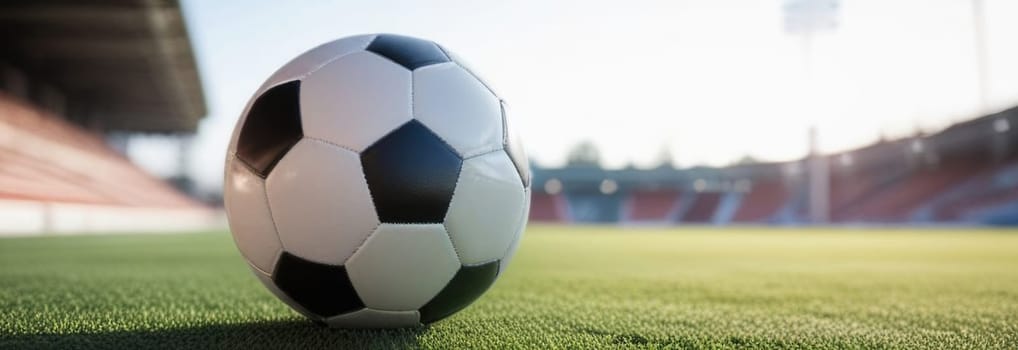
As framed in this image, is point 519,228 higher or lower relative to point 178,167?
higher

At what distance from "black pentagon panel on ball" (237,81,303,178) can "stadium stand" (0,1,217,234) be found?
12218 millimetres

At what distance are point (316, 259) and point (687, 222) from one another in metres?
44.7

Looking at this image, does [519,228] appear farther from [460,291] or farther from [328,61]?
[328,61]

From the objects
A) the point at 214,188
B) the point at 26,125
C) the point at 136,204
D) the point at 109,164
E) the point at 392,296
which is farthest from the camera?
the point at 214,188

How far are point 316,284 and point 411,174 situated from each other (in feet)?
1.41

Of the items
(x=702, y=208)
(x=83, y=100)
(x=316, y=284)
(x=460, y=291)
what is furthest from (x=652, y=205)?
(x=316, y=284)

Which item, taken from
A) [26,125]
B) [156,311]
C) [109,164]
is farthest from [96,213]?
[156,311]

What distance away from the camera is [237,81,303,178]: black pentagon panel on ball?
191 cm

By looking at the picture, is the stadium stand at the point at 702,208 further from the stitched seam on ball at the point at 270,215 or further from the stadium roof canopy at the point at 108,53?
the stitched seam on ball at the point at 270,215

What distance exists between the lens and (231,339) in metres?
2.01

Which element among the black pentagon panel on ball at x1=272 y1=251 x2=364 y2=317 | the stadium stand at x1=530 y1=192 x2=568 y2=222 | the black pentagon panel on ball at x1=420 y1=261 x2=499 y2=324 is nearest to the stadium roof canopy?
the black pentagon panel on ball at x1=272 y1=251 x2=364 y2=317

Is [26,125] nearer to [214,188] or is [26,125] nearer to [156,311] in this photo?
[156,311]

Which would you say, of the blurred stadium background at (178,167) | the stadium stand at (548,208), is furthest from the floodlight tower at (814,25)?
the stadium stand at (548,208)

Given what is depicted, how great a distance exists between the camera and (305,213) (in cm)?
184
